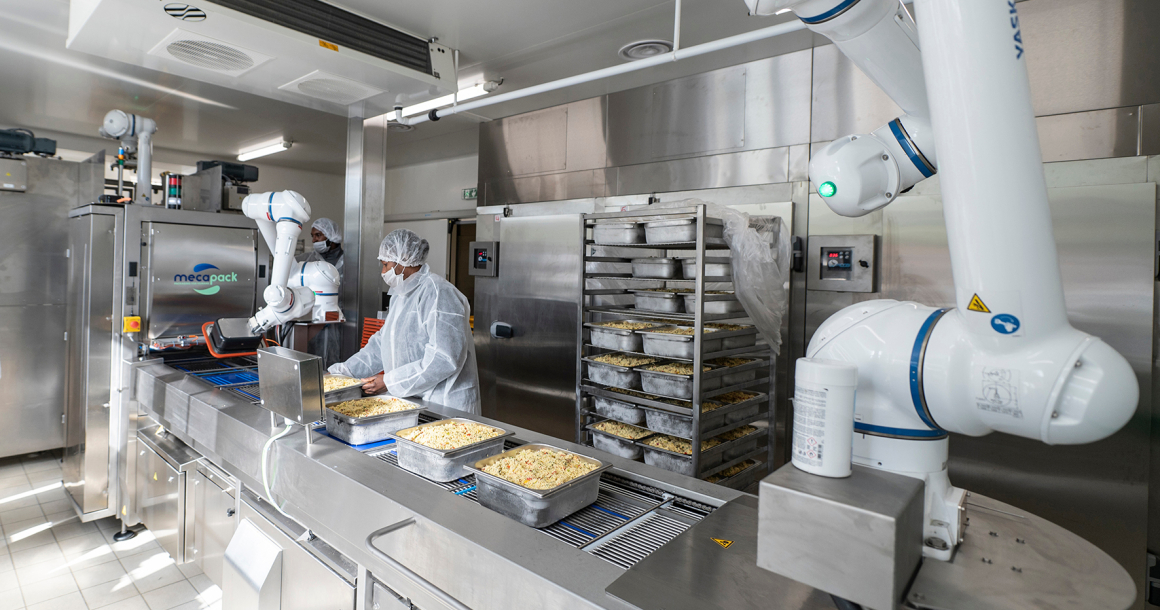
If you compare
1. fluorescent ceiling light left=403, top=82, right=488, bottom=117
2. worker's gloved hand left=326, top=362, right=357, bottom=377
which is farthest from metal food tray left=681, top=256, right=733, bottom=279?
fluorescent ceiling light left=403, top=82, right=488, bottom=117

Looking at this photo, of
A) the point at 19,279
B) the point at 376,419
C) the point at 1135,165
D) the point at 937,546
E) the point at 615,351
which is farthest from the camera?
the point at 19,279

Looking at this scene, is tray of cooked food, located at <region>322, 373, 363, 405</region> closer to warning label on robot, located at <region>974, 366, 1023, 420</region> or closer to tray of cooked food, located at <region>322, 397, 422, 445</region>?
tray of cooked food, located at <region>322, 397, 422, 445</region>

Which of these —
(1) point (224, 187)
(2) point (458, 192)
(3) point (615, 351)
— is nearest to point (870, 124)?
(3) point (615, 351)

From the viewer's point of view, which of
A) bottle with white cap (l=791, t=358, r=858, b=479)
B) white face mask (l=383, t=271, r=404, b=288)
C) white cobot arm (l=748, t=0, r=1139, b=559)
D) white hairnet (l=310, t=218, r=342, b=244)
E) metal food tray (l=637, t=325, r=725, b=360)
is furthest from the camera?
white hairnet (l=310, t=218, r=342, b=244)

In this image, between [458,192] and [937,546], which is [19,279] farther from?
[937,546]

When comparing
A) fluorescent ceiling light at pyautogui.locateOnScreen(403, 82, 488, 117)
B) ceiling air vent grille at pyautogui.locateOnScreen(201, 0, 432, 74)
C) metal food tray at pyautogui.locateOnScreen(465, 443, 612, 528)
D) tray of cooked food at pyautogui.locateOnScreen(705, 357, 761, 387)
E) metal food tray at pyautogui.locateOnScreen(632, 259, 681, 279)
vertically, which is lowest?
metal food tray at pyautogui.locateOnScreen(465, 443, 612, 528)

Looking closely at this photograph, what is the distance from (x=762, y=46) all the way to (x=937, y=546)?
9.59 feet

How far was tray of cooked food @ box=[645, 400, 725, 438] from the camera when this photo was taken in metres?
2.65

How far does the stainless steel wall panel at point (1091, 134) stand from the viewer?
2350 mm

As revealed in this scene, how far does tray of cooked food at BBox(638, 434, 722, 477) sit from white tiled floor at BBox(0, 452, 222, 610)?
222cm

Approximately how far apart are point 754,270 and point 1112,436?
63.9 inches

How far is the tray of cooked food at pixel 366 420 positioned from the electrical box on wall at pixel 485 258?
7.86ft

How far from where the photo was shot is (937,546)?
1.03m

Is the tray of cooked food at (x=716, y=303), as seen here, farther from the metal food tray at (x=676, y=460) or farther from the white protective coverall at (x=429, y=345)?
the white protective coverall at (x=429, y=345)
